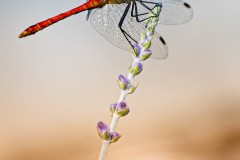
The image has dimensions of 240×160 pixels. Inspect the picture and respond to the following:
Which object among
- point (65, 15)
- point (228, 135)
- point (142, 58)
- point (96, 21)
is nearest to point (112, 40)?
point (96, 21)

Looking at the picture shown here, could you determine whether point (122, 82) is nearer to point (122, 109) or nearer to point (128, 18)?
point (122, 109)

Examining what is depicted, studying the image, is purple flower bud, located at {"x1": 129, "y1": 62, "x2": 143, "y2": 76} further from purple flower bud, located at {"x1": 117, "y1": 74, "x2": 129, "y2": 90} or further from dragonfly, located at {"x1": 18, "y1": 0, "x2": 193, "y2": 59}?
dragonfly, located at {"x1": 18, "y1": 0, "x2": 193, "y2": 59}

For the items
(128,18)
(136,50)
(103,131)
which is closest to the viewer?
(103,131)

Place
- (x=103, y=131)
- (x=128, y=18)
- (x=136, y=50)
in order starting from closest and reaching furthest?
(x=103, y=131) < (x=136, y=50) < (x=128, y=18)

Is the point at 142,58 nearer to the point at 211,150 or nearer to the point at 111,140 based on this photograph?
the point at 111,140

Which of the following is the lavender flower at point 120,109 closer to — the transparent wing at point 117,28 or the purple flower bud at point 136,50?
the purple flower bud at point 136,50

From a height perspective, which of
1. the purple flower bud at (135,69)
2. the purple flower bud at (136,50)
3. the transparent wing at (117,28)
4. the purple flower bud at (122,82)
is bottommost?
the transparent wing at (117,28)

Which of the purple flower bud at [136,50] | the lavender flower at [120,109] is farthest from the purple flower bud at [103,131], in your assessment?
the purple flower bud at [136,50]

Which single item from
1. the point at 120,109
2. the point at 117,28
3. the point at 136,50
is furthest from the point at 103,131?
the point at 117,28

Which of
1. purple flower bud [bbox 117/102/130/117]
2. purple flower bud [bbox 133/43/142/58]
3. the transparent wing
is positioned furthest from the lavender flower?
the transparent wing
